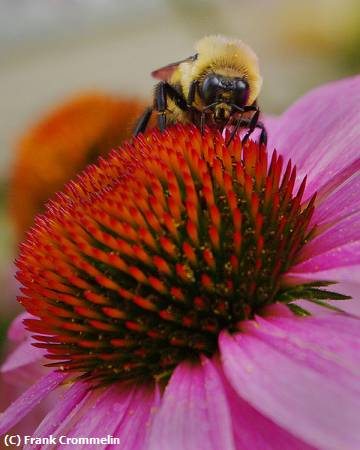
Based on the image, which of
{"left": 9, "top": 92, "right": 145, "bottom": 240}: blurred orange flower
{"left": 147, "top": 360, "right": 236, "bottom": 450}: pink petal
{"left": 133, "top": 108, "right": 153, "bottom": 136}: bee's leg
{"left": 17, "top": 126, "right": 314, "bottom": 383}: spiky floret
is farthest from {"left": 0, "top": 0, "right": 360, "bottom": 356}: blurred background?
{"left": 147, "top": 360, "right": 236, "bottom": 450}: pink petal

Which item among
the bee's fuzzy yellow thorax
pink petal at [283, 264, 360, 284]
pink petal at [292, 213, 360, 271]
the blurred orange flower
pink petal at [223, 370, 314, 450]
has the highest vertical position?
the blurred orange flower

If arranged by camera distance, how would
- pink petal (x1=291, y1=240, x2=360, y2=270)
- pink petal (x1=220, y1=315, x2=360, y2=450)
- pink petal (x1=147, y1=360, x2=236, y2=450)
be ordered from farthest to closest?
pink petal (x1=291, y1=240, x2=360, y2=270) → pink petal (x1=147, y1=360, x2=236, y2=450) → pink petal (x1=220, y1=315, x2=360, y2=450)

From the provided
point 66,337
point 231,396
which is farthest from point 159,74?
point 231,396

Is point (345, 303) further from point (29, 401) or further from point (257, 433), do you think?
point (29, 401)

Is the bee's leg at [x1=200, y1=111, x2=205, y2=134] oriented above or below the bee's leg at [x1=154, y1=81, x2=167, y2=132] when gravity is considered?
below

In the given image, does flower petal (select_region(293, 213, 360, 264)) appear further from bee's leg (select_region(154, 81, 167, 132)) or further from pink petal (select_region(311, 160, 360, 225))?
bee's leg (select_region(154, 81, 167, 132))

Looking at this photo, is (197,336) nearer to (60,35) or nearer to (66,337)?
(66,337)

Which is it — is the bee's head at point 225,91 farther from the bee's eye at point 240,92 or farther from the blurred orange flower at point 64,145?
the blurred orange flower at point 64,145
